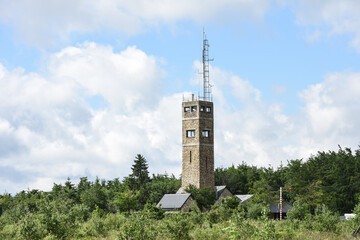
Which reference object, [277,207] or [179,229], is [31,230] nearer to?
[179,229]

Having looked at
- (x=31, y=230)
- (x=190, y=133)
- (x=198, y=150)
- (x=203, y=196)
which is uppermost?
(x=190, y=133)

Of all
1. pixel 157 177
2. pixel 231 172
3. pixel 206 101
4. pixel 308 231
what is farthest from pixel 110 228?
pixel 157 177

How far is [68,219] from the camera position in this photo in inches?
1048

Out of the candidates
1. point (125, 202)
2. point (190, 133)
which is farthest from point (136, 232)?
point (190, 133)

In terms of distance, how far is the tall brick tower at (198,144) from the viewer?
60.7 m

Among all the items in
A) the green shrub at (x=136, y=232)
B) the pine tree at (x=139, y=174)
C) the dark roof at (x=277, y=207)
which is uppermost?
the pine tree at (x=139, y=174)

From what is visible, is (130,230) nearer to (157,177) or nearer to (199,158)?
(199,158)

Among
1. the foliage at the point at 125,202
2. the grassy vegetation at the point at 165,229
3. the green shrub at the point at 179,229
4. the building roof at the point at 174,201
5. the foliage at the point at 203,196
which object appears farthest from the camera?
the foliage at the point at 125,202

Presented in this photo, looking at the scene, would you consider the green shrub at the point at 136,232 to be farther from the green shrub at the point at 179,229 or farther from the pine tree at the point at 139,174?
the pine tree at the point at 139,174

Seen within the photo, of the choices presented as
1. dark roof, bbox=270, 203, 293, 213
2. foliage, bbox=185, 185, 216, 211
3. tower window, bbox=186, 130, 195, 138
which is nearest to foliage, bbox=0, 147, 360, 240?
foliage, bbox=185, 185, 216, 211

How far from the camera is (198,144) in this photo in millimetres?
60781

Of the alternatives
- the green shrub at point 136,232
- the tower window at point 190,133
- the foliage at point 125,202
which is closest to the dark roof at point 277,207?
the tower window at point 190,133

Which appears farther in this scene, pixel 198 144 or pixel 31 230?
pixel 198 144

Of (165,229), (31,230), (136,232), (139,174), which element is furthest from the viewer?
(139,174)
